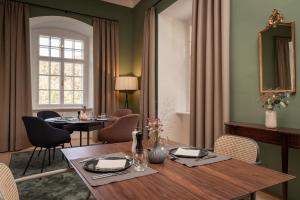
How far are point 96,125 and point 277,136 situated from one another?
2.60 m

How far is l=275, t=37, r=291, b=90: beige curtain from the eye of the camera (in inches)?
90.0

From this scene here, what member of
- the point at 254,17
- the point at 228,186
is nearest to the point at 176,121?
the point at 254,17

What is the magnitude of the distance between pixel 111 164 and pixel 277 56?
2.18 metres

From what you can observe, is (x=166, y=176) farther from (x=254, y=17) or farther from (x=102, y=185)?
(x=254, y=17)

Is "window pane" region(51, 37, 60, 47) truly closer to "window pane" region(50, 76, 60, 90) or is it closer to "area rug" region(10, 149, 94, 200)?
"window pane" region(50, 76, 60, 90)

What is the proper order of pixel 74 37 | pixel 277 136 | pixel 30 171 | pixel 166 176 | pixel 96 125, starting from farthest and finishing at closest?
pixel 74 37 → pixel 96 125 → pixel 30 171 → pixel 277 136 → pixel 166 176

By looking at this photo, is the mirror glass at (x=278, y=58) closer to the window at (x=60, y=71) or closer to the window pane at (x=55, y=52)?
the window at (x=60, y=71)

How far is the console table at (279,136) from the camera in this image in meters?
1.96

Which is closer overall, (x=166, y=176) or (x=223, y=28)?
(x=166, y=176)

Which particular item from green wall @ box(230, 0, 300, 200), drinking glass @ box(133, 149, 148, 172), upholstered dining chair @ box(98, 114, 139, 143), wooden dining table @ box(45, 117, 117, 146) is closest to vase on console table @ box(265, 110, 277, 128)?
green wall @ box(230, 0, 300, 200)

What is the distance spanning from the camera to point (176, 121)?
462cm

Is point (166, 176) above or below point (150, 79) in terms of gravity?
below

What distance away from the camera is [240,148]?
1.68 meters

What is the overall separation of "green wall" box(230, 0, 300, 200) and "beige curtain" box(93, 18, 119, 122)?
323 cm
